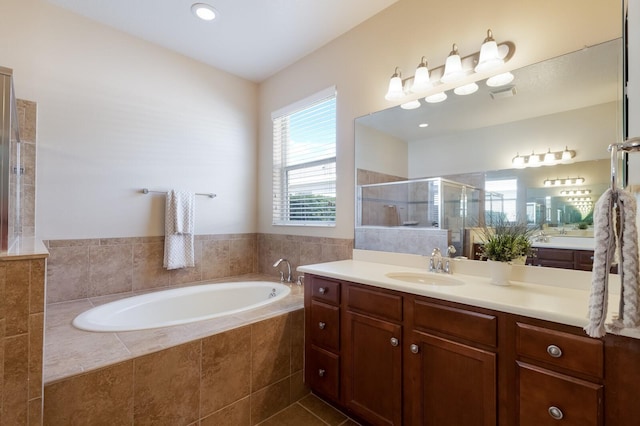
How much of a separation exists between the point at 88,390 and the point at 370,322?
4.35ft

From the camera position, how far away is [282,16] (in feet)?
7.30

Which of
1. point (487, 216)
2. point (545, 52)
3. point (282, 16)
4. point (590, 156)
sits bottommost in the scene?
point (487, 216)

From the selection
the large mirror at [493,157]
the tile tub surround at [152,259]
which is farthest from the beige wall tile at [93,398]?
the large mirror at [493,157]

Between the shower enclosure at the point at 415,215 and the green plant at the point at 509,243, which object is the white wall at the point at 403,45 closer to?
the shower enclosure at the point at 415,215

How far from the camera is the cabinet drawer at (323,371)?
175 centimetres

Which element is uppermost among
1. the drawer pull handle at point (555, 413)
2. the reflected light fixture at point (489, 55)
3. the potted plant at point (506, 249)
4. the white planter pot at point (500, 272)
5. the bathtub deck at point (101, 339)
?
the reflected light fixture at point (489, 55)

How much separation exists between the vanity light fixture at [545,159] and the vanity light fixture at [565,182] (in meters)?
0.09

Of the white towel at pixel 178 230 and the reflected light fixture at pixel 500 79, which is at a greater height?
the reflected light fixture at pixel 500 79

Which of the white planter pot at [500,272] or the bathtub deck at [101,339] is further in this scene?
the white planter pot at [500,272]

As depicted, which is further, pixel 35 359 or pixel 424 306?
pixel 424 306

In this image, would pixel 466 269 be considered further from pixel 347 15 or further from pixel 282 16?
pixel 282 16

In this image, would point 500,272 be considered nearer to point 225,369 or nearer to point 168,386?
point 225,369

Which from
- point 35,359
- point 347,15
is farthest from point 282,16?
point 35,359

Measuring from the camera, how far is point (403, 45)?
6.79 ft
